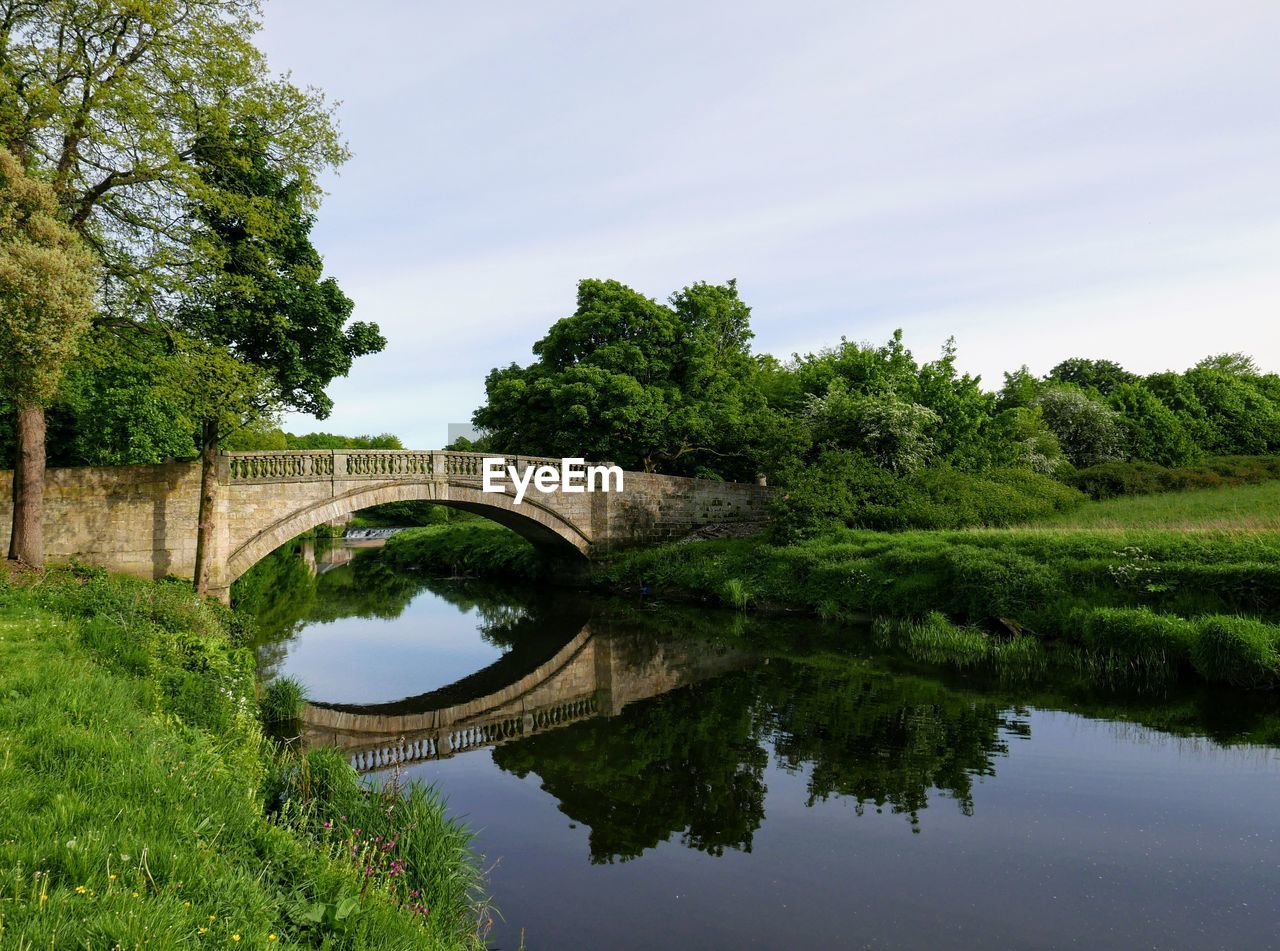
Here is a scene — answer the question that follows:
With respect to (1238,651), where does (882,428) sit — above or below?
above

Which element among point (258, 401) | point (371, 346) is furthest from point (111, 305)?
point (371, 346)

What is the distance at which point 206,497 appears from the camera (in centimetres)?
1458

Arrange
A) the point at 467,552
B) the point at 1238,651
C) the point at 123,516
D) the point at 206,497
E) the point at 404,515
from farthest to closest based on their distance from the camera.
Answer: the point at 404,515, the point at 467,552, the point at 123,516, the point at 206,497, the point at 1238,651

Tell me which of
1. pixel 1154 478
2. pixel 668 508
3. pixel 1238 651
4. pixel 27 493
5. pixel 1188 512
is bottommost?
pixel 1238 651

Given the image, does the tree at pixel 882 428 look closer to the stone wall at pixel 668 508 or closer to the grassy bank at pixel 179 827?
the stone wall at pixel 668 508

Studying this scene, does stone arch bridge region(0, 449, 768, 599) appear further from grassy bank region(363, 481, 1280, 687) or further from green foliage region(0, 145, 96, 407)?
green foliage region(0, 145, 96, 407)

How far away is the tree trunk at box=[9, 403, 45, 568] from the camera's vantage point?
11750 millimetres

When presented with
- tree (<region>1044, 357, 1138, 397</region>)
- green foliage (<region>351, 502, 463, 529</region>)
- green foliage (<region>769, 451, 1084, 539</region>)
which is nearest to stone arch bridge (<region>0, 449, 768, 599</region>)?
green foliage (<region>769, 451, 1084, 539</region>)

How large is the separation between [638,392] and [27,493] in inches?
661

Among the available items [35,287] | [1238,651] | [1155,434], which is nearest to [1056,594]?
[1238,651]

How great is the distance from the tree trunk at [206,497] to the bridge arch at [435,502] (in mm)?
1551

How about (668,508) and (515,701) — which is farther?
(668,508)

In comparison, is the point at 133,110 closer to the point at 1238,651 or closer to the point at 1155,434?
the point at 1238,651

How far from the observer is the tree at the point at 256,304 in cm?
1353
